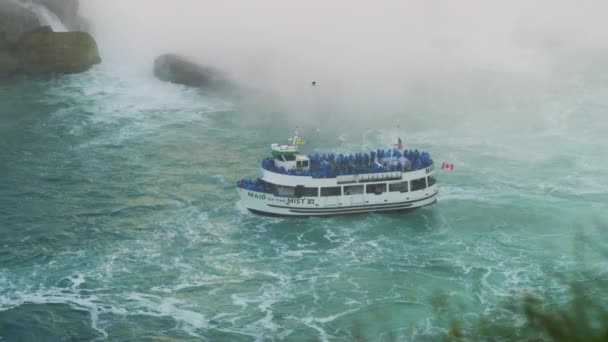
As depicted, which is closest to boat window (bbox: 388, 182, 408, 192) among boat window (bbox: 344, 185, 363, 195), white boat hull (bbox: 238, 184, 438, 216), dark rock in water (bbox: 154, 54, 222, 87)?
white boat hull (bbox: 238, 184, 438, 216)

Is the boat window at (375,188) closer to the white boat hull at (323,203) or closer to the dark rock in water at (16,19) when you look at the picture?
the white boat hull at (323,203)

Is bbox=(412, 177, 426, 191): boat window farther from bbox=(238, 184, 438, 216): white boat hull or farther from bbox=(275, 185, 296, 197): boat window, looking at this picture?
bbox=(275, 185, 296, 197): boat window

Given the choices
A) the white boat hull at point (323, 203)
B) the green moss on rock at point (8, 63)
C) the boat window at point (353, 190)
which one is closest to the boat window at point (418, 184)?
the white boat hull at point (323, 203)

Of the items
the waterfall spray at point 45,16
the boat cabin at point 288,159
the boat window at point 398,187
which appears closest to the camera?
the boat window at point 398,187

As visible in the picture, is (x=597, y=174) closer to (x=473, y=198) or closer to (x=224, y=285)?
(x=473, y=198)

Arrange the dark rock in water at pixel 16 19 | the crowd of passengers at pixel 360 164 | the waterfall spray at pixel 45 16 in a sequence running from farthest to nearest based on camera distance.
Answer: the waterfall spray at pixel 45 16 < the dark rock in water at pixel 16 19 < the crowd of passengers at pixel 360 164

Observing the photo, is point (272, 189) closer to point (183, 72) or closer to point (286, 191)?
point (286, 191)

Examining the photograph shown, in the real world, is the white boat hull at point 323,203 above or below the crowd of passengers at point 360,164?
below
